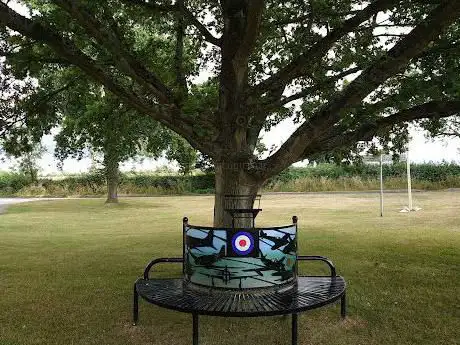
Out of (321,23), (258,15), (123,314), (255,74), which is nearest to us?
(258,15)

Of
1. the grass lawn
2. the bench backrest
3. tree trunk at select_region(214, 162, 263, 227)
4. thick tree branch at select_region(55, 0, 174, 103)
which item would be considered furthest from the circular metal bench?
thick tree branch at select_region(55, 0, 174, 103)

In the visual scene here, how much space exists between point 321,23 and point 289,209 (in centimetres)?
1439

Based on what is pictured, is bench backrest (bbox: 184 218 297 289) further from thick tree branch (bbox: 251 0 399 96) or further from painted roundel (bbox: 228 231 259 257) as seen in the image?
thick tree branch (bbox: 251 0 399 96)

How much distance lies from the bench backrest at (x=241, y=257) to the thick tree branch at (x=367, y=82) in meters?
1.77

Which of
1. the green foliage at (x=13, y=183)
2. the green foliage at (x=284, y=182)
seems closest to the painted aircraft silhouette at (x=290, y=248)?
the green foliage at (x=284, y=182)

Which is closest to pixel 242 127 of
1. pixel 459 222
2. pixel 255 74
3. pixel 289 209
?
pixel 255 74

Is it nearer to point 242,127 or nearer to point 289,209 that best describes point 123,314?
A: point 242,127

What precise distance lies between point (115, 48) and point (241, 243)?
286cm

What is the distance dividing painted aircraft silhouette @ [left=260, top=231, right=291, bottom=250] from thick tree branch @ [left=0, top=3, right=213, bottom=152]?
6.93 feet

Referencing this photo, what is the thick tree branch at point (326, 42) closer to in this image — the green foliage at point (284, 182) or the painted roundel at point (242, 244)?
the painted roundel at point (242, 244)

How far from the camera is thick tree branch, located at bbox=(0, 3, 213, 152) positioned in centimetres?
557

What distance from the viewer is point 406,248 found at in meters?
10.4

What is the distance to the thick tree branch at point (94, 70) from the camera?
557 centimetres

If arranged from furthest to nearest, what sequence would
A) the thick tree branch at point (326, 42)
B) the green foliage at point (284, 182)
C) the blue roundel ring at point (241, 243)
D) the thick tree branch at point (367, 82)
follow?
1. the green foliage at point (284, 182)
2. the thick tree branch at point (326, 42)
3. the thick tree branch at point (367, 82)
4. the blue roundel ring at point (241, 243)
